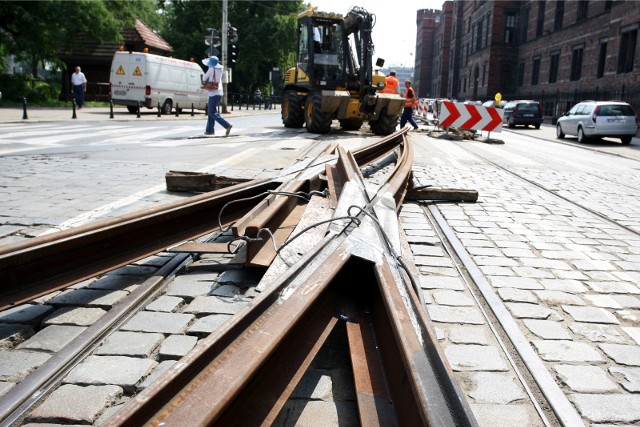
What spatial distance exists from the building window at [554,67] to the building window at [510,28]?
1180cm

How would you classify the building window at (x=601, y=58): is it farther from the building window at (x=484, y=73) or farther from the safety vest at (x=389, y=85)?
the safety vest at (x=389, y=85)

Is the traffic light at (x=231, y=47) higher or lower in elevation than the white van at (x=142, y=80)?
higher

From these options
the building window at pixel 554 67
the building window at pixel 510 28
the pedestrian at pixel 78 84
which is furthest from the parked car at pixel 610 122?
the building window at pixel 510 28

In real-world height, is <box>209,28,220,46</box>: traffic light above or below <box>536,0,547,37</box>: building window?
below

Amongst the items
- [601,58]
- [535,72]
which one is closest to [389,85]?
[601,58]

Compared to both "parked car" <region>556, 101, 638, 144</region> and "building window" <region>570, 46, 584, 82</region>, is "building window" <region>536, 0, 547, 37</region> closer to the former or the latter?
"building window" <region>570, 46, 584, 82</region>

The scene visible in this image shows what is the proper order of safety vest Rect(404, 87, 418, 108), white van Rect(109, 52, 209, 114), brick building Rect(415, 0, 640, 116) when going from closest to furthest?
safety vest Rect(404, 87, 418, 108) → white van Rect(109, 52, 209, 114) → brick building Rect(415, 0, 640, 116)

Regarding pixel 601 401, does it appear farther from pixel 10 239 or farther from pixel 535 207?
pixel 535 207

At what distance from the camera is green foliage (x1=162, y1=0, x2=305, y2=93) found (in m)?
54.2

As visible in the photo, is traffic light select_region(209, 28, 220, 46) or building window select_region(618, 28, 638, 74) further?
building window select_region(618, 28, 638, 74)

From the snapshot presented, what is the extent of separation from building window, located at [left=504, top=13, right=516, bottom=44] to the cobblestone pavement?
2169 inches

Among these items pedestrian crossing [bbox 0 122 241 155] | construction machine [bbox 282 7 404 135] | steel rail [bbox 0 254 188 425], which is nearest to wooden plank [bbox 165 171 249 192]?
steel rail [bbox 0 254 188 425]

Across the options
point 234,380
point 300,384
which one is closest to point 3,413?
point 234,380

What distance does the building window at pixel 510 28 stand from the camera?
183 feet
